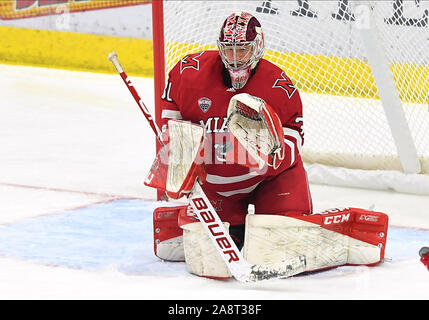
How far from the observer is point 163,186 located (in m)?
2.53

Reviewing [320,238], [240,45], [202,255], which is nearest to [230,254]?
[202,255]

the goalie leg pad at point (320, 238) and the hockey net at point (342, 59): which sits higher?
the hockey net at point (342, 59)

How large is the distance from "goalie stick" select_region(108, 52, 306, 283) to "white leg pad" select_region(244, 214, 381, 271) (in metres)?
0.04

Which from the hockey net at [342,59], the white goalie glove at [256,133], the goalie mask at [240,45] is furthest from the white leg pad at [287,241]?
the hockey net at [342,59]

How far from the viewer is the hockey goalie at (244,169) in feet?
8.00

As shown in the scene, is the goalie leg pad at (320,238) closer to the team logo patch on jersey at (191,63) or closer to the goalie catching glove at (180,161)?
the goalie catching glove at (180,161)

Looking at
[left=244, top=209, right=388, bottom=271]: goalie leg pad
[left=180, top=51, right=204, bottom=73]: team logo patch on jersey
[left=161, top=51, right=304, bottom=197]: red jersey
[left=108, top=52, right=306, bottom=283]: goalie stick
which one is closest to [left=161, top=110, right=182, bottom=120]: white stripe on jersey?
[left=161, top=51, right=304, bottom=197]: red jersey

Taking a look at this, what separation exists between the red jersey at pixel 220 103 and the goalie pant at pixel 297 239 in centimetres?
18

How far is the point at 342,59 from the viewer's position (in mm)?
4590

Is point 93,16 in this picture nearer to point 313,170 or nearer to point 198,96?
point 313,170

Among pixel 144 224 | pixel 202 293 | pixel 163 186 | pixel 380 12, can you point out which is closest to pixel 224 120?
pixel 163 186

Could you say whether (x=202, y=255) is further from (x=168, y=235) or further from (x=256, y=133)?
(x=256, y=133)
